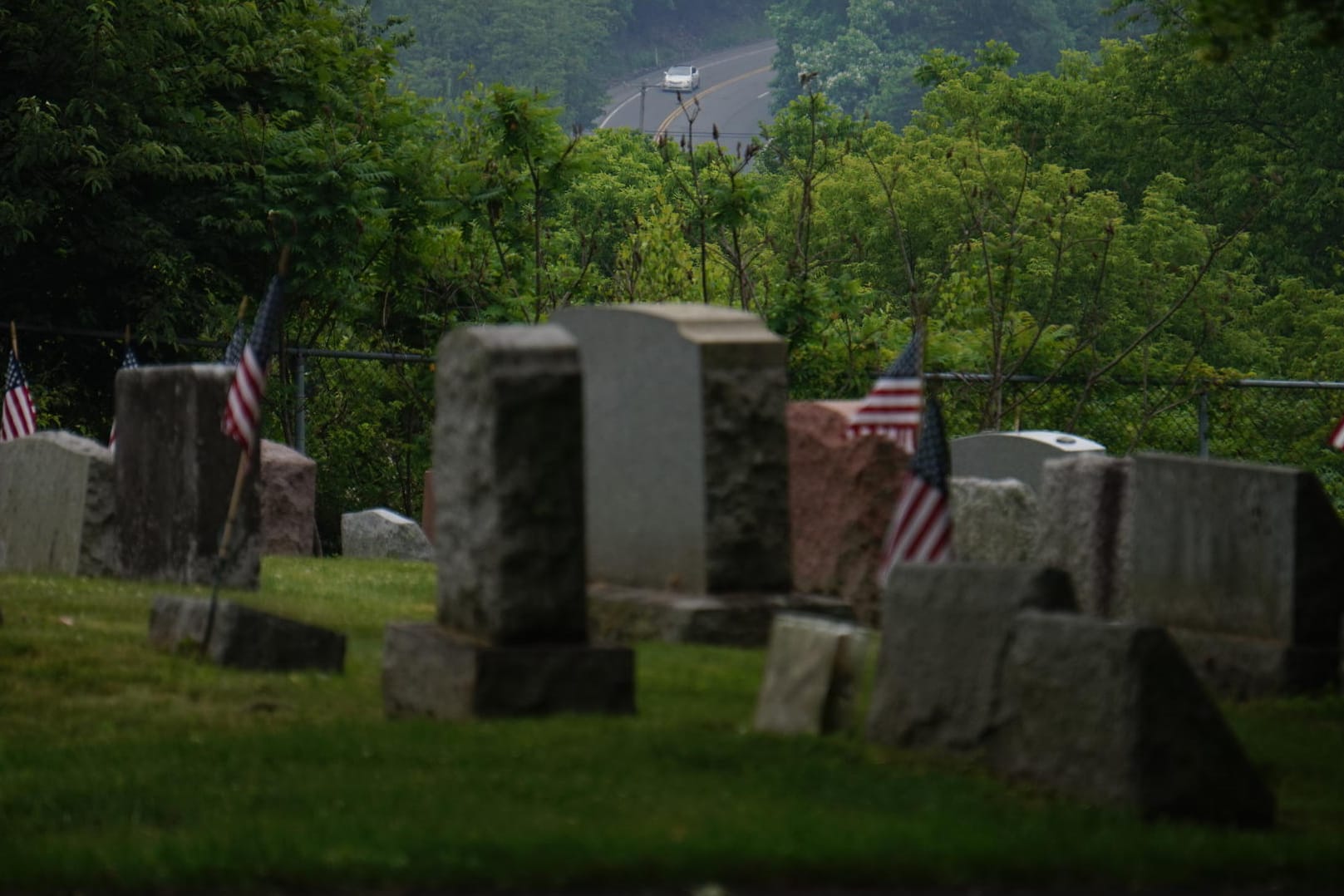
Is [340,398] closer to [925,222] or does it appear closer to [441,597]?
[441,597]

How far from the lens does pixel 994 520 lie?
1515 cm

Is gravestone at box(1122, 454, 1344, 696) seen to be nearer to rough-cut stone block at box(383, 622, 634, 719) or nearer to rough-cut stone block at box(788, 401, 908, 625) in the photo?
rough-cut stone block at box(788, 401, 908, 625)

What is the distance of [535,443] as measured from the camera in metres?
9.28

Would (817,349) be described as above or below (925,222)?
below

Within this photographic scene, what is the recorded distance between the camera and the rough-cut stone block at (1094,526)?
1287 centimetres

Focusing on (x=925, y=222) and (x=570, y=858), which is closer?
(x=570, y=858)

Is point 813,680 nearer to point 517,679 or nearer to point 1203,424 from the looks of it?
point 517,679

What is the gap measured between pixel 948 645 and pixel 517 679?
2033mm

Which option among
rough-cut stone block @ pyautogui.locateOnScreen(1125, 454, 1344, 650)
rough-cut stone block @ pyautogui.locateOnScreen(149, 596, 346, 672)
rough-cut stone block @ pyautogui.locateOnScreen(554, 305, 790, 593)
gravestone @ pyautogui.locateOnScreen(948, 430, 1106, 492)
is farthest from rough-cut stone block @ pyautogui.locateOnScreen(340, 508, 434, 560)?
rough-cut stone block @ pyautogui.locateOnScreen(1125, 454, 1344, 650)

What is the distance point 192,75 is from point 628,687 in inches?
678

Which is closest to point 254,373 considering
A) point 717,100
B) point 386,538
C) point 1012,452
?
point 1012,452

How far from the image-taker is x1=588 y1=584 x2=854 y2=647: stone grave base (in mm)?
12117

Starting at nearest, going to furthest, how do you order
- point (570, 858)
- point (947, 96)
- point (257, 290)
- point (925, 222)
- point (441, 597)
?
point (570, 858) → point (441, 597) → point (257, 290) → point (925, 222) → point (947, 96)

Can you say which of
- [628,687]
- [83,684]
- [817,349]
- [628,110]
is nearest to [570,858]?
[628,687]
